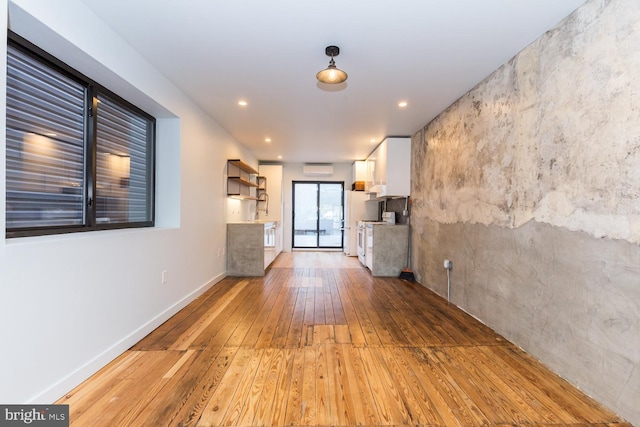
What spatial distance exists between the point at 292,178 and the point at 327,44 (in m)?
6.02

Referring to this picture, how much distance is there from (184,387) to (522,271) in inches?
103

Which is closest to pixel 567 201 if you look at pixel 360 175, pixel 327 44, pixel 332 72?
pixel 332 72

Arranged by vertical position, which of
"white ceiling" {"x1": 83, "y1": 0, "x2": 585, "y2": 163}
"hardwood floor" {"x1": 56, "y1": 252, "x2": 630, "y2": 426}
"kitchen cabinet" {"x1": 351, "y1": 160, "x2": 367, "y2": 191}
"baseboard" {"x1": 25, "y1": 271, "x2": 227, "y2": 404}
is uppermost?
"white ceiling" {"x1": 83, "y1": 0, "x2": 585, "y2": 163}

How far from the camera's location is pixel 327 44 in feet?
7.55

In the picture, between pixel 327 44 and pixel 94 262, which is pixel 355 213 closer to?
pixel 327 44

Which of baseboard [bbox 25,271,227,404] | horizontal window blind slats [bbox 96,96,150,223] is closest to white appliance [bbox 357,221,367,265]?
baseboard [bbox 25,271,227,404]

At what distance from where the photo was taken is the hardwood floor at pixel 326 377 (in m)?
1.58

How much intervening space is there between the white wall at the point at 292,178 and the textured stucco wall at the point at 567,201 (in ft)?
17.0

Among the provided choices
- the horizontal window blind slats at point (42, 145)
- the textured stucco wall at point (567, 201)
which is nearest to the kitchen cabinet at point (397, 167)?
the textured stucco wall at point (567, 201)

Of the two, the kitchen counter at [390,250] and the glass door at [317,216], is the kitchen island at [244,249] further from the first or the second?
the glass door at [317,216]

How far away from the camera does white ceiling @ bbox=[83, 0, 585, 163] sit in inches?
75.2

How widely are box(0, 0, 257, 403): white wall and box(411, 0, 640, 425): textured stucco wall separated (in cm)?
317

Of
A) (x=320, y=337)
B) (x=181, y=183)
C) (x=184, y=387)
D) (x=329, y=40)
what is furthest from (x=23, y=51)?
(x=320, y=337)

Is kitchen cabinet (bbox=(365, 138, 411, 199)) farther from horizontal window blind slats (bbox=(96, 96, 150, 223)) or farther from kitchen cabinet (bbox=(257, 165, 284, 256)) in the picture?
horizontal window blind slats (bbox=(96, 96, 150, 223))
